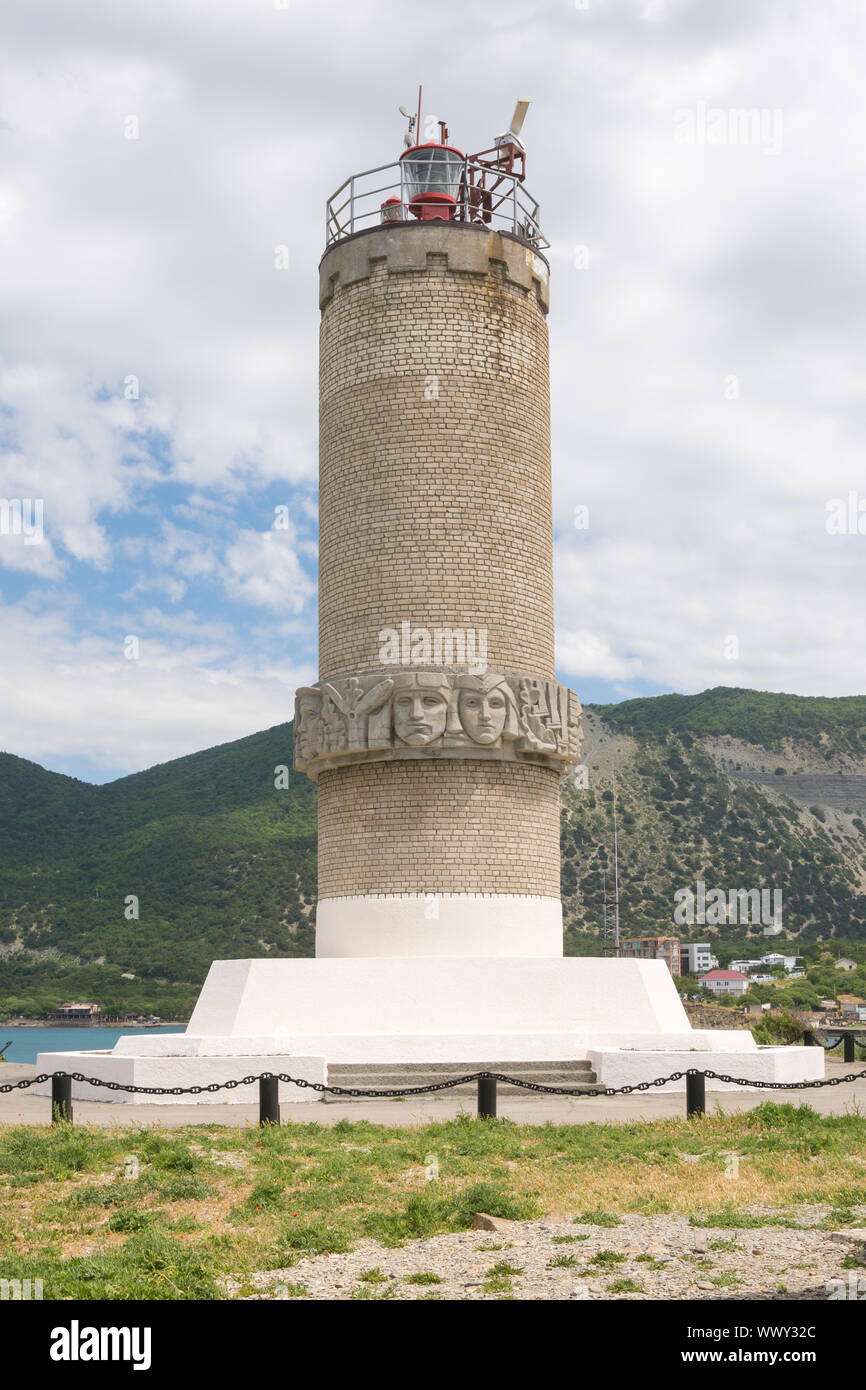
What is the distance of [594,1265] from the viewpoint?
7.34 m

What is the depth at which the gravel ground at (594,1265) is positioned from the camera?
6.74 m

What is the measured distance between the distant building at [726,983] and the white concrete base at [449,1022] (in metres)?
57.6

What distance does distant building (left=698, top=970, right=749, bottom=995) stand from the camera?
2960 inches

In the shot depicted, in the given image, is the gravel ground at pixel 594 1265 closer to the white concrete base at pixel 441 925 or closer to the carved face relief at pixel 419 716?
the white concrete base at pixel 441 925

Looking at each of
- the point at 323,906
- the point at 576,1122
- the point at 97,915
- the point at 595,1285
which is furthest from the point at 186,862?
the point at 595,1285

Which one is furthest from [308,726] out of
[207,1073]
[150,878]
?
[150,878]

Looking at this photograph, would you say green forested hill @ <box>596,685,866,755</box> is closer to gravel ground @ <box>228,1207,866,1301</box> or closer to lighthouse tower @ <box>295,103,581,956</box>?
lighthouse tower @ <box>295,103,581,956</box>

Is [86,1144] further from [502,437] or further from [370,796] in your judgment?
[502,437]

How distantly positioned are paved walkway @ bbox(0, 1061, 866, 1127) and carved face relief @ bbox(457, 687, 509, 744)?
5452 millimetres

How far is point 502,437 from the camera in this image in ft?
68.3

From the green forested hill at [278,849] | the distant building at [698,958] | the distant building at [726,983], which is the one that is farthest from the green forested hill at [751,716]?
the distant building at [726,983]

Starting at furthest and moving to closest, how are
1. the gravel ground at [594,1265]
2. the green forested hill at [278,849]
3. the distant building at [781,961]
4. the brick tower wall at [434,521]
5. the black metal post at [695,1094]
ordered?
the distant building at [781,961] < the green forested hill at [278,849] < the brick tower wall at [434,521] < the black metal post at [695,1094] < the gravel ground at [594,1265]

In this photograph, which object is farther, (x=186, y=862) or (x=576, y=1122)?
(x=186, y=862)

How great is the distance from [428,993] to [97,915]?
A: 3144 inches
